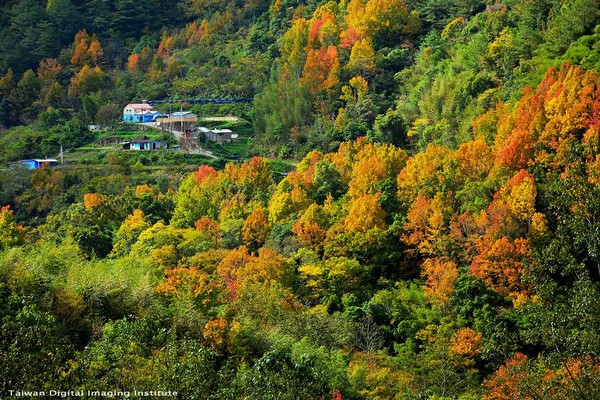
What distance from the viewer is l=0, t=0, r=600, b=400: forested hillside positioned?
24.7 metres

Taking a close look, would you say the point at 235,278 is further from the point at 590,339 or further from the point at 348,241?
the point at 590,339

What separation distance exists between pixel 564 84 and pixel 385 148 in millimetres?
9528

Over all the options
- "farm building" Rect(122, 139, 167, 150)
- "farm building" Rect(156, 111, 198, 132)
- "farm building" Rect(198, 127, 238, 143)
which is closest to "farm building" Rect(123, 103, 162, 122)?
"farm building" Rect(156, 111, 198, 132)

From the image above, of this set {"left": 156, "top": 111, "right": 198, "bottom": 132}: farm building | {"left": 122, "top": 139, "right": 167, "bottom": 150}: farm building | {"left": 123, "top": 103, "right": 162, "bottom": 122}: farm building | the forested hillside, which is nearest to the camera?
the forested hillside

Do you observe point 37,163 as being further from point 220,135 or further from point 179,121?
point 220,135

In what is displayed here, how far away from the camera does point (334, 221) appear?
43375mm

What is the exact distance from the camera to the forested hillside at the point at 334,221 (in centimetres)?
2466

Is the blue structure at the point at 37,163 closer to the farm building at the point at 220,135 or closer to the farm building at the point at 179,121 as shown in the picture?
the farm building at the point at 179,121

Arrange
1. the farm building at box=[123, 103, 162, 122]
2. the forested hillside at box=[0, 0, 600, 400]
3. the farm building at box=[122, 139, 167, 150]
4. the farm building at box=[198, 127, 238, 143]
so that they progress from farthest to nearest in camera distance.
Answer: the farm building at box=[123, 103, 162, 122]
the farm building at box=[198, 127, 238, 143]
the farm building at box=[122, 139, 167, 150]
the forested hillside at box=[0, 0, 600, 400]

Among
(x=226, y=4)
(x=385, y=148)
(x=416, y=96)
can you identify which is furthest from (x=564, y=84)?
(x=226, y=4)

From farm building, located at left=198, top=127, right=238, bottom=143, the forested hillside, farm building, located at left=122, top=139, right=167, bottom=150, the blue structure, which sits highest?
the forested hillside

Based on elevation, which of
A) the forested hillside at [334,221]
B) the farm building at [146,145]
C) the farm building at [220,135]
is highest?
the forested hillside at [334,221]

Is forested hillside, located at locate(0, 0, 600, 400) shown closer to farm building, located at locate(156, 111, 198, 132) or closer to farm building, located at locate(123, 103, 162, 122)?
farm building, located at locate(123, 103, 162, 122)

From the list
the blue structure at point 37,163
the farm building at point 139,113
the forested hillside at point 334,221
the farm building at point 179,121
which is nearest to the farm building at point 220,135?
the farm building at point 179,121
